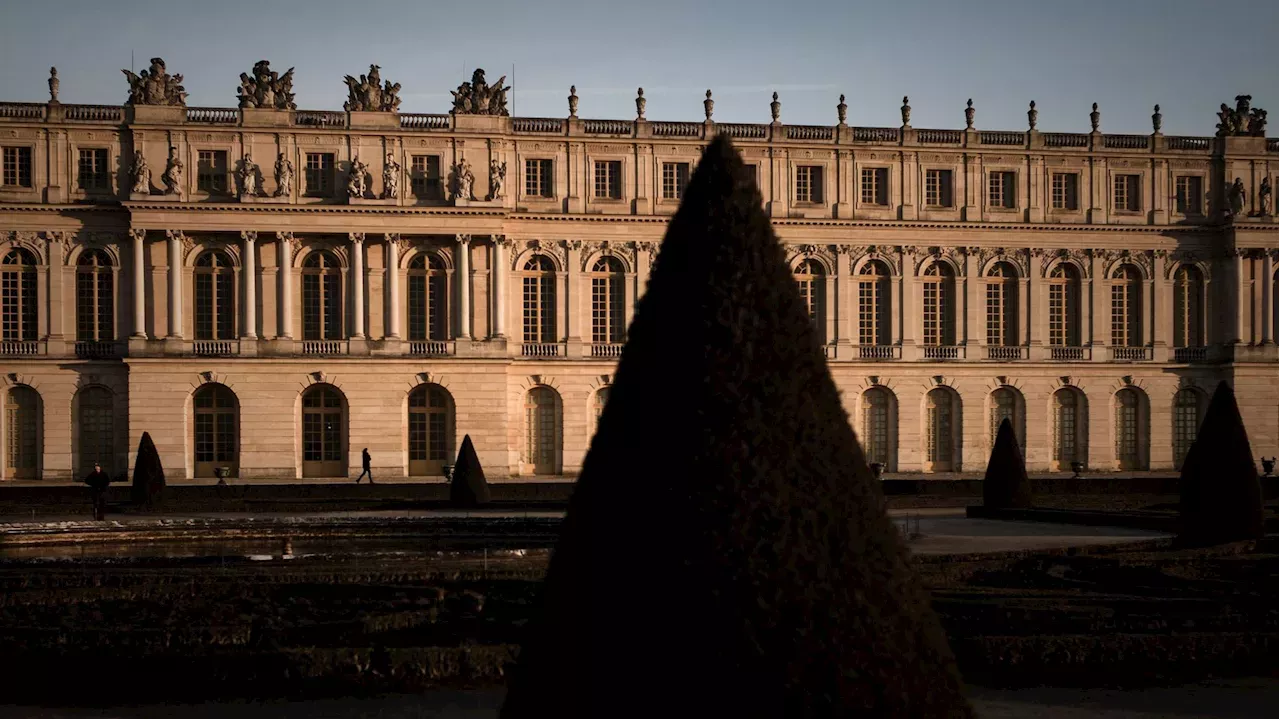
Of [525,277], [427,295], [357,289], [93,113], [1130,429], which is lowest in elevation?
[1130,429]

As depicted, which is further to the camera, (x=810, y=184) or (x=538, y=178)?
(x=810, y=184)

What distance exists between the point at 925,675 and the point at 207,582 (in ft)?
37.1

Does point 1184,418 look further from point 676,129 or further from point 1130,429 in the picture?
point 676,129

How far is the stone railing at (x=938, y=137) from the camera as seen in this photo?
4794cm

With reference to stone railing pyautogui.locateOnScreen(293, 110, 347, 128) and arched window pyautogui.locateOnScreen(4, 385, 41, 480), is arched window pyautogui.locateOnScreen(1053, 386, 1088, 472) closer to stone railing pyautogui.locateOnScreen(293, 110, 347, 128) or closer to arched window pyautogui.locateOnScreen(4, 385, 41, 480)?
stone railing pyautogui.locateOnScreen(293, 110, 347, 128)

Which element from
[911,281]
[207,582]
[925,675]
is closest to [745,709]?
[925,675]

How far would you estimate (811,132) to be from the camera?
156 feet

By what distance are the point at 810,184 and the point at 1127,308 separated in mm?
12691

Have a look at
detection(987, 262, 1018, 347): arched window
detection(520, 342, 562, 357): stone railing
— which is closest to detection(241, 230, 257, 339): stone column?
detection(520, 342, 562, 357): stone railing

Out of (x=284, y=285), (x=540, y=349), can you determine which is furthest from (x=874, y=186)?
(x=284, y=285)

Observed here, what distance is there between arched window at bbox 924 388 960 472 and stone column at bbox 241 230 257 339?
2344cm

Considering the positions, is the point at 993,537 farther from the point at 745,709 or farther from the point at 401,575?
the point at 745,709

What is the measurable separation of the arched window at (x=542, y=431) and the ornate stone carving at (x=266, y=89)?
494 inches

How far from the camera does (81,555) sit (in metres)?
20.7
